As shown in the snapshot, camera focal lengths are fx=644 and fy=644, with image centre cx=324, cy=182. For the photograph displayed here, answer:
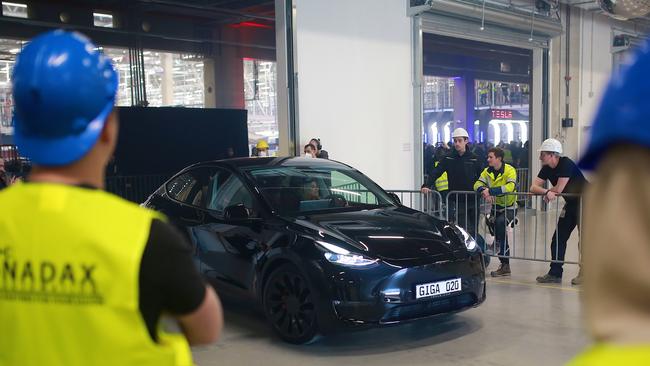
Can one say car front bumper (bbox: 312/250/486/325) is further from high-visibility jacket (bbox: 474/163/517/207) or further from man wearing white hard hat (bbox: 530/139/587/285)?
high-visibility jacket (bbox: 474/163/517/207)

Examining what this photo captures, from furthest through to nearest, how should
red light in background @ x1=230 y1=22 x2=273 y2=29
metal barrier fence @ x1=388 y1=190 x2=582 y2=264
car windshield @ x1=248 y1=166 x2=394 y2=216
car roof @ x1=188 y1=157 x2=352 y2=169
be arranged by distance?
red light in background @ x1=230 y1=22 x2=273 y2=29
metal barrier fence @ x1=388 y1=190 x2=582 y2=264
car roof @ x1=188 y1=157 x2=352 y2=169
car windshield @ x1=248 y1=166 x2=394 y2=216

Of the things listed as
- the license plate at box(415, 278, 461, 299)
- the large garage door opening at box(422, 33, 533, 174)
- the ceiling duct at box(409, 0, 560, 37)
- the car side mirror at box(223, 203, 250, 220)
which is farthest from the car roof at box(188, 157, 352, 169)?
the large garage door opening at box(422, 33, 533, 174)

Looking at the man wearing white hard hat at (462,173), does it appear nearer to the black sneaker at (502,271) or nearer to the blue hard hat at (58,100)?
the black sneaker at (502,271)

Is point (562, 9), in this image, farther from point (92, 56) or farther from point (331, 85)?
point (92, 56)

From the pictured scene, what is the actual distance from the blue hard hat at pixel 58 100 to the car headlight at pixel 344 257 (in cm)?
358

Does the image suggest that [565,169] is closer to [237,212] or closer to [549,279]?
[549,279]

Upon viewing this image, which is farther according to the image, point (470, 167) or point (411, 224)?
point (470, 167)

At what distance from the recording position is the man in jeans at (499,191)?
25.8 feet

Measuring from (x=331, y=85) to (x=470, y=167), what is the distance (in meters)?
3.24

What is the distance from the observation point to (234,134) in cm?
1500

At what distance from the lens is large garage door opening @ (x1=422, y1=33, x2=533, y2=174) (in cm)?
2645

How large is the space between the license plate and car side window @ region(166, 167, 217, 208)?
2.28 m

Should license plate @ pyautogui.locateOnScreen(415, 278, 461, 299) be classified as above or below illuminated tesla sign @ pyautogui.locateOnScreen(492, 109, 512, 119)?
below

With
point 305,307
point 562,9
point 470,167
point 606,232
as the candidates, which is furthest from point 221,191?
point 562,9
